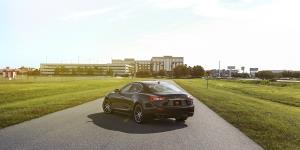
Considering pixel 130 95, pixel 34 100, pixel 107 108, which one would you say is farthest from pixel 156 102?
pixel 34 100

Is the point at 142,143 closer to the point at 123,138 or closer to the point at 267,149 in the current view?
the point at 123,138

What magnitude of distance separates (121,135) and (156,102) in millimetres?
2602

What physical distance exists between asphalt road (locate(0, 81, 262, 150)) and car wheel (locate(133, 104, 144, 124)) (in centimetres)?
26

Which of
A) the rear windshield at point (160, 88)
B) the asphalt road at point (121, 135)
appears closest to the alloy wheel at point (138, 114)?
the asphalt road at point (121, 135)

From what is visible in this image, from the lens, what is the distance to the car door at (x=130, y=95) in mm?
13515

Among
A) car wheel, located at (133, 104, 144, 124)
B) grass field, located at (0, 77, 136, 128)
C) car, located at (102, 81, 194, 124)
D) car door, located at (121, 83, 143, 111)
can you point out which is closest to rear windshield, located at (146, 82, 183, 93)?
car, located at (102, 81, 194, 124)

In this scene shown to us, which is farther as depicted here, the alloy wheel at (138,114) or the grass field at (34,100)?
the grass field at (34,100)

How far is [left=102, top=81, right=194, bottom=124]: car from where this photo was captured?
12.4 m

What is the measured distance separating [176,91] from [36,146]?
578 centimetres

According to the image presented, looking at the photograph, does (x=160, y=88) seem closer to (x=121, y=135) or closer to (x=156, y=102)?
(x=156, y=102)

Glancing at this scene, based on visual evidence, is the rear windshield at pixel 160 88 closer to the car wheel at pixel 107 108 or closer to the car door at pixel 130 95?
the car door at pixel 130 95

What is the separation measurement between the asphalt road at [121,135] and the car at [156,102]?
346mm

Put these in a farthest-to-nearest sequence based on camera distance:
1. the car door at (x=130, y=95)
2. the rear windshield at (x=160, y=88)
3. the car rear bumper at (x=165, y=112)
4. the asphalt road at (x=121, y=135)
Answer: the car door at (x=130, y=95)
the rear windshield at (x=160, y=88)
the car rear bumper at (x=165, y=112)
the asphalt road at (x=121, y=135)

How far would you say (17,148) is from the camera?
804 centimetres
